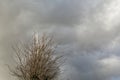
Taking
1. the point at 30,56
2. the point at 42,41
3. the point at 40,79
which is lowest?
the point at 40,79

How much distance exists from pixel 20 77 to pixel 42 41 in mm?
4009

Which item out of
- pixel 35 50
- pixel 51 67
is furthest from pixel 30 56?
pixel 51 67

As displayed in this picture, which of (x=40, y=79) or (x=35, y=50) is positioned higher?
(x=35, y=50)

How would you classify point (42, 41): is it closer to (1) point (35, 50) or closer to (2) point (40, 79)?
(1) point (35, 50)

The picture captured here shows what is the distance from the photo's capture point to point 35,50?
2361cm

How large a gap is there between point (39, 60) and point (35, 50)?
1.18 metres

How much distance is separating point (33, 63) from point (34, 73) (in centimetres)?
98

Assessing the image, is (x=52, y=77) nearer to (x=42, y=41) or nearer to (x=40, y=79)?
(x=40, y=79)

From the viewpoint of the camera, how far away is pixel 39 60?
2294cm

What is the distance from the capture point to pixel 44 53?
23.6 meters

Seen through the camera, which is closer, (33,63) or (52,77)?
(33,63)

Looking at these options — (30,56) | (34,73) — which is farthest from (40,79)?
(30,56)

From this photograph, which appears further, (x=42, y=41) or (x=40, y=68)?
(x=42, y=41)

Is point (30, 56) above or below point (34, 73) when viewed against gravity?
above
